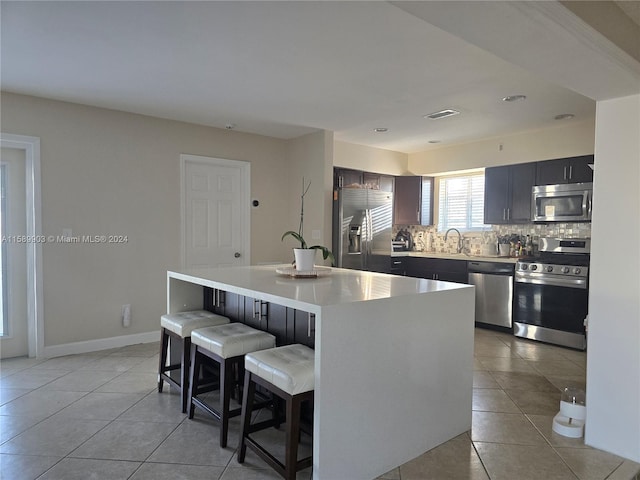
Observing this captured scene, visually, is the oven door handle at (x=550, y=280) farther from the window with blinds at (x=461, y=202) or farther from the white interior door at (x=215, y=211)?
the white interior door at (x=215, y=211)

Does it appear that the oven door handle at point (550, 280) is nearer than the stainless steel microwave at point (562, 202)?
Yes

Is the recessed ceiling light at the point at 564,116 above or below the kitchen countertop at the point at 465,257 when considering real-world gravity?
above

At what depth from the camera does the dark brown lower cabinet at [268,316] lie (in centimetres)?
246

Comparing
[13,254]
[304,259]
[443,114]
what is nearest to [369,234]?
[443,114]

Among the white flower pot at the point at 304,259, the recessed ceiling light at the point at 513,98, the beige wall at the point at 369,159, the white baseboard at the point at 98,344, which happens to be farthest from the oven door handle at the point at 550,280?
the white baseboard at the point at 98,344

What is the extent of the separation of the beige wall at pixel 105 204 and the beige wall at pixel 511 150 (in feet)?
10.4

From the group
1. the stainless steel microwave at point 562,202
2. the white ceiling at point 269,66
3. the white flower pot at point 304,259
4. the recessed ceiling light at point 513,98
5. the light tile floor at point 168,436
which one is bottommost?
the light tile floor at point 168,436

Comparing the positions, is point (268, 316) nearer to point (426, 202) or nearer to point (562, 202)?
point (562, 202)

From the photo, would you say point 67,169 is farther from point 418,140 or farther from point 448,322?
point 418,140

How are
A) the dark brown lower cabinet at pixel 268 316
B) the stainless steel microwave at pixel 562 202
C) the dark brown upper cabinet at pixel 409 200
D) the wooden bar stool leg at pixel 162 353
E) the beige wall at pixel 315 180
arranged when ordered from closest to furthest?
1. the dark brown lower cabinet at pixel 268 316
2. the wooden bar stool leg at pixel 162 353
3. the stainless steel microwave at pixel 562 202
4. the beige wall at pixel 315 180
5. the dark brown upper cabinet at pixel 409 200

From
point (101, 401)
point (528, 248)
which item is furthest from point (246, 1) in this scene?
point (528, 248)

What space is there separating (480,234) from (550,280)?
1.50 m

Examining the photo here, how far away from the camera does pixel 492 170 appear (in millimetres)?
5328

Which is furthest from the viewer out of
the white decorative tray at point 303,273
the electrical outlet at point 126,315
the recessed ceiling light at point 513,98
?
the electrical outlet at point 126,315
